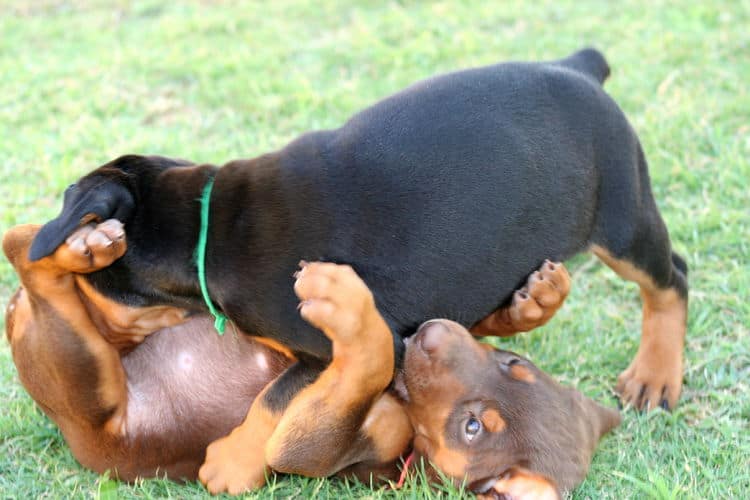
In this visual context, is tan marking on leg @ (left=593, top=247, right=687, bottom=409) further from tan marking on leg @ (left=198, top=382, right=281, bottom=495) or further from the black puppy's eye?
tan marking on leg @ (left=198, top=382, right=281, bottom=495)

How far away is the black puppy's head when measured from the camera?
3.25 meters

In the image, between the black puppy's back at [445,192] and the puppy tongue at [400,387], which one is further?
the puppy tongue at [400,387]

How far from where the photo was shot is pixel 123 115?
272 inches

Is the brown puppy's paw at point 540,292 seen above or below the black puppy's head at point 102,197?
below

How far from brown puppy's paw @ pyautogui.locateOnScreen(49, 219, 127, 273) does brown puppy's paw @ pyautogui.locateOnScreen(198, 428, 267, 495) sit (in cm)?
88

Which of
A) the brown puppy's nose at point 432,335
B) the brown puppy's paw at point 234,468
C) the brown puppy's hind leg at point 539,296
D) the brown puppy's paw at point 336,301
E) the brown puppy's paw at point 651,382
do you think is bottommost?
the brown puppy's paw at point 651,382

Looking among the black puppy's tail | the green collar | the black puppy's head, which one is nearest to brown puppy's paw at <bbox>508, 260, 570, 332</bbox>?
the black puppy's tail

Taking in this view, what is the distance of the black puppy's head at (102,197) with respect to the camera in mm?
3252

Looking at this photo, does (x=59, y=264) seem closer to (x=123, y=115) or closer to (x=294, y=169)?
(x=294, y=169)

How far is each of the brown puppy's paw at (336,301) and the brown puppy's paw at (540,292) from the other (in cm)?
80

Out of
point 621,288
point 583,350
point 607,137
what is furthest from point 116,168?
point 621,288

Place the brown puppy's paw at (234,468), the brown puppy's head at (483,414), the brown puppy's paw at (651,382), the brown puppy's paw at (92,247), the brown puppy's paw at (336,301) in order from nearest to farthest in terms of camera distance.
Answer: the brown puppy's paw at (336,301) < the brown puppy's paw at (92,247) < the brown puppy's head at (483,414) < the brown puppy's paw at (234,468) < the brown puppy's paw at (651,382)

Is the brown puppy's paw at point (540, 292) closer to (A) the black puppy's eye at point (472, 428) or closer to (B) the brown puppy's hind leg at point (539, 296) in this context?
(B) the brown puppy's hind leg at point (539, 296)

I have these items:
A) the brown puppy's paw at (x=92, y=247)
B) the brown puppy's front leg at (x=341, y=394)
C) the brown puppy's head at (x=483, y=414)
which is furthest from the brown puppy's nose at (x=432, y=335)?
the brown puppy's paw at (x=92, y=247)
